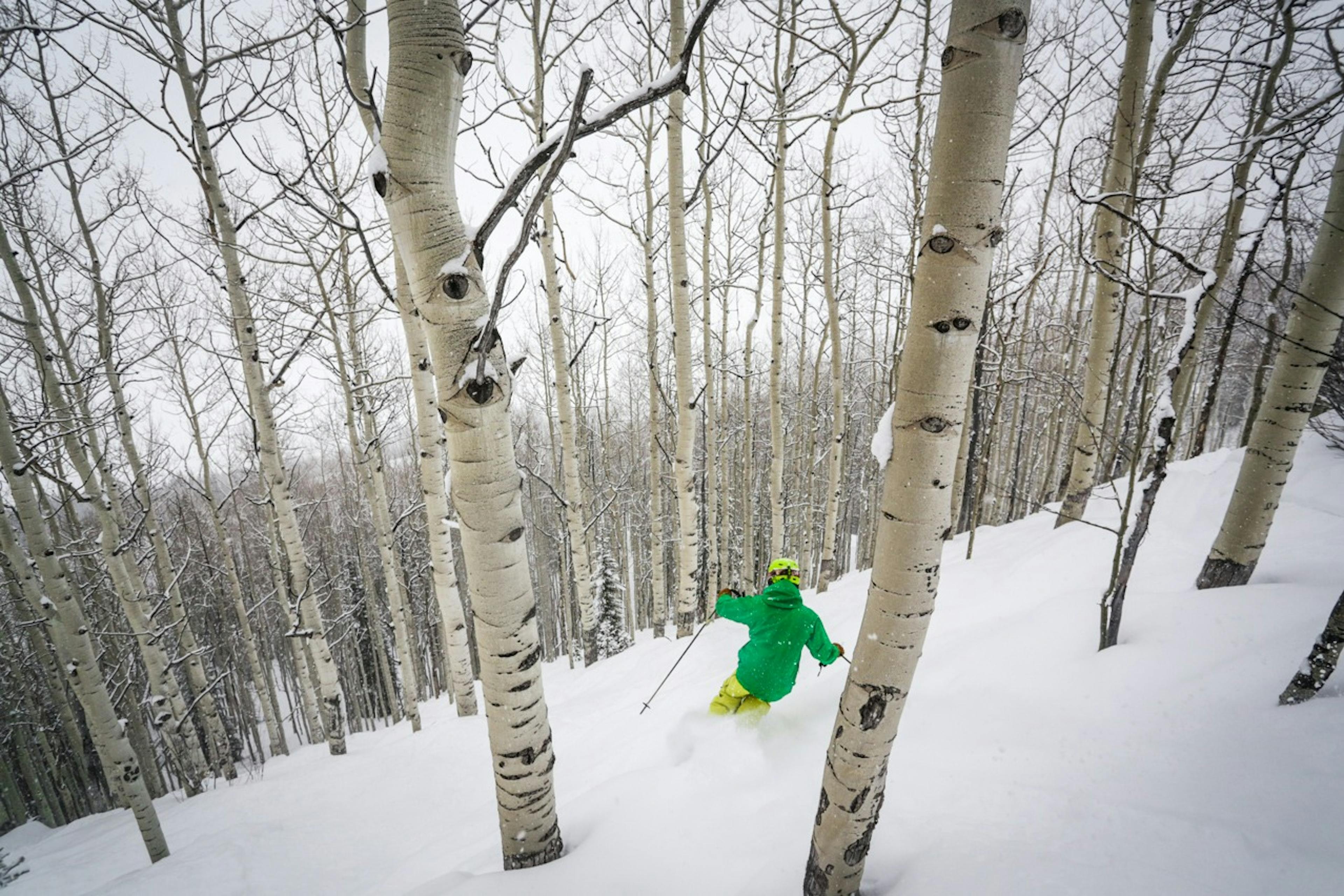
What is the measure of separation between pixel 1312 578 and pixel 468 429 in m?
4.76

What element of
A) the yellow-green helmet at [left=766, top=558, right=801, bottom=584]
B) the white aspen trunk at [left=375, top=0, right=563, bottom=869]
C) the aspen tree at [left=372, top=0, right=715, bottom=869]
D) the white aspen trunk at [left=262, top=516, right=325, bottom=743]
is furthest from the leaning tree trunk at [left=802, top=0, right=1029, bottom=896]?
the white aspen trunk at [left=262, top=516, right=325, bottom=743]

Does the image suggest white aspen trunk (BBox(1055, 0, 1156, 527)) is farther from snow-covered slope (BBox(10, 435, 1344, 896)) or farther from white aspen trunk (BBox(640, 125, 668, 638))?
white aspen trunk (BBox(640, 125, 668, 638))

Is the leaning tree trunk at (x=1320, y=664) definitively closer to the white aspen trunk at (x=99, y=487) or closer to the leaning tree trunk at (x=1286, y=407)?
the leaning tree trunk at (x=1286, y=407)

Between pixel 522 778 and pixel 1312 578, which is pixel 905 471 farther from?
pixel 1312 578

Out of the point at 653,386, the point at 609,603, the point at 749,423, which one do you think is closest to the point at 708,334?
the point at 653,386

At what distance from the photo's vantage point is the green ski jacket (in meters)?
2.94

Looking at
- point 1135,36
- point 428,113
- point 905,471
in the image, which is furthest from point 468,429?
point 1135,36

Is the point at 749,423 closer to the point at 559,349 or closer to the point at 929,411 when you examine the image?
the point at 559,349

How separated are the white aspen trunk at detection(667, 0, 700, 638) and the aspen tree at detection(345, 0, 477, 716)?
7.64 ft

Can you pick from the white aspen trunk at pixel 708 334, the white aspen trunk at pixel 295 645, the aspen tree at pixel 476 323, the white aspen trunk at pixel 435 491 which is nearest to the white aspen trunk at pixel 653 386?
the white aspen trunk at pixel 708 334

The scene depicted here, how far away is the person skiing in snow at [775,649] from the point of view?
9.63 feet

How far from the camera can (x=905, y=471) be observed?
4.33 ft

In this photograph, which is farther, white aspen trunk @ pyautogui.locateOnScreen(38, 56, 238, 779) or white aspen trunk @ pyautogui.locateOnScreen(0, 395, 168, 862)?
white aspen trunk @ pyautogui.locateOnScreen(38, 56, 238, 779)

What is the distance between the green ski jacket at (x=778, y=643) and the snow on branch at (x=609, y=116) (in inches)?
103
